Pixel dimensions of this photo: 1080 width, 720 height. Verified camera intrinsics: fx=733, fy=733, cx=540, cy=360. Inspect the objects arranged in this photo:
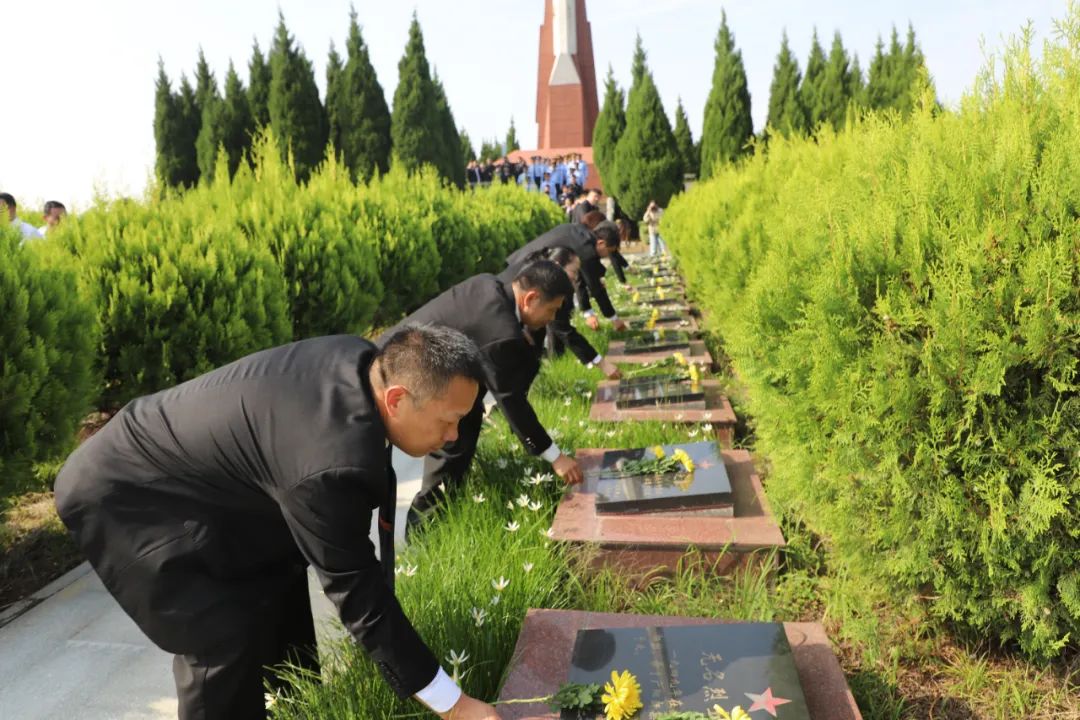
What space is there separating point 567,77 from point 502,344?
3663 centimetres

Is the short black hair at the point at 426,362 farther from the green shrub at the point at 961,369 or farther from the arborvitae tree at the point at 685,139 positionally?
the arborvitae tree at the point at 685,139

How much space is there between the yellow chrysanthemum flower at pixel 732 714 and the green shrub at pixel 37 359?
311cm

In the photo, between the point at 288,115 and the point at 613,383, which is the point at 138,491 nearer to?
the point at 613,383

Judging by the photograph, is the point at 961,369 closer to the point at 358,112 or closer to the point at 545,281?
the point at 545,281

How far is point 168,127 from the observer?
22.8 metres

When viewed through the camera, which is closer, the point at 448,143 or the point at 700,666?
the point at 700,666

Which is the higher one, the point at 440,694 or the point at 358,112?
the point at 358,112

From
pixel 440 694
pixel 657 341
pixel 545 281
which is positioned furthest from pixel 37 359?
pixel 657 341

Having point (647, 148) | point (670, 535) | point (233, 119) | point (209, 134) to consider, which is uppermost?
point (233, 119)

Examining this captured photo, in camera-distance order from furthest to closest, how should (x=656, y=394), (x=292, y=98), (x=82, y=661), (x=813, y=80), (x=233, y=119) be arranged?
(x=813, y=80)
(x=233, y=119)
(x=292, y=98)
(x=656, y=394)
(x=82, y=661)

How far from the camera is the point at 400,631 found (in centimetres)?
169

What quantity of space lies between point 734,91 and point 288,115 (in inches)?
552

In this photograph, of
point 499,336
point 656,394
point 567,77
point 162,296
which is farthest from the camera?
point 567,77

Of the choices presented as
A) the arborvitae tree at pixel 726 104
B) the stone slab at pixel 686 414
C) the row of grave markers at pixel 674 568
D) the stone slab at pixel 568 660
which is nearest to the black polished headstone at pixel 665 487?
the row of grave markers at pixel 674 568
